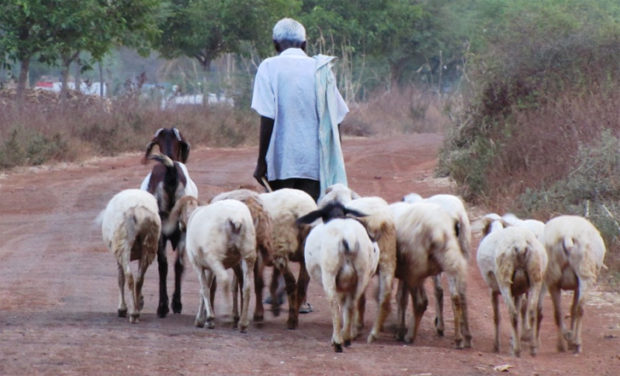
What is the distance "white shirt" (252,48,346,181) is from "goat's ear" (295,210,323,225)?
135cm

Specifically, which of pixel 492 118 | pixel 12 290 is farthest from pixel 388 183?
pixel 12 290

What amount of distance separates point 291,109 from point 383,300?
1776 millimetres

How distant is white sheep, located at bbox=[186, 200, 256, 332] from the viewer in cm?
698

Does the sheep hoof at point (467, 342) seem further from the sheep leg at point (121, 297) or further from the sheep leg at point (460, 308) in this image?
the sheep leg at point (121, 297)

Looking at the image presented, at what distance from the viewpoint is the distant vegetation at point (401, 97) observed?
12555 mm

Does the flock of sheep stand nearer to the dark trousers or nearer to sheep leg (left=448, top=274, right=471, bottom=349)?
sheep leg (left=448, top=274, right=471, bottom=349)

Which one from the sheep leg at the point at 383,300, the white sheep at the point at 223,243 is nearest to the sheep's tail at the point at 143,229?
the white sheep at the point at 223,243

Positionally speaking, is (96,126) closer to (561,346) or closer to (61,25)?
(61,25)

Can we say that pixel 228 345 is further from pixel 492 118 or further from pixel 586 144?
pixel 492 118

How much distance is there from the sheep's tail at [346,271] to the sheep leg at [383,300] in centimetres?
45

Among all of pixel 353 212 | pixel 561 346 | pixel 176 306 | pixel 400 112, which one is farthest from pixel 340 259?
pixel 400 112

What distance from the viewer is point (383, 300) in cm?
705

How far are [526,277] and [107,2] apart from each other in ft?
55.0

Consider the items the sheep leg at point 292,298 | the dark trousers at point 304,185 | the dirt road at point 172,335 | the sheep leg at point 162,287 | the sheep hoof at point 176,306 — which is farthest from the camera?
the dark trousers at point 304,185
